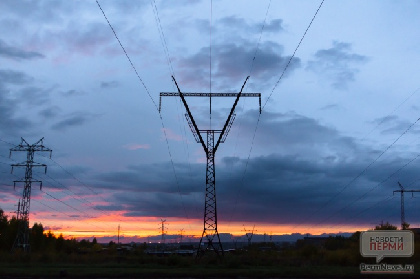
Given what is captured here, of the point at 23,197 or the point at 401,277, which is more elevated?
the point at 23,197

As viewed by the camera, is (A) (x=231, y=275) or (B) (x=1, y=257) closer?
(A) (x=231, y=275)

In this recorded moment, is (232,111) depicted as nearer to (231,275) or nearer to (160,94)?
(160,94)

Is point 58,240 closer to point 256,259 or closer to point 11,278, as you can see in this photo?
point 256,259

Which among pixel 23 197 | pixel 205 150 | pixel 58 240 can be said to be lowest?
pixel 58 240

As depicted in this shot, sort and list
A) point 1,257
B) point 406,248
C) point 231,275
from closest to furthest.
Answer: point 231,275 < point 406,248 < point 1,257

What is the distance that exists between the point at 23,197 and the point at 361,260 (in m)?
52.6

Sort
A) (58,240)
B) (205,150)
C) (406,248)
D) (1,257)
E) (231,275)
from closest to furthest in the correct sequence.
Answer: (231,275) → (406,248) → (205,150) → (1,257) → (58,240)

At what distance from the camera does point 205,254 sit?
219ft

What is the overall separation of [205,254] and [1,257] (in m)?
30.7

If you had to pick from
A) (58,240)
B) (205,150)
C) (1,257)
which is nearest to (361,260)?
(205,150)

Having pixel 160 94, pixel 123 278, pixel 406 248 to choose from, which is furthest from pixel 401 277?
pixel 160 94

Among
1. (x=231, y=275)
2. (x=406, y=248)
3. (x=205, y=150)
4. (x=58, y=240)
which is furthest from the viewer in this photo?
(x=58, y=240)

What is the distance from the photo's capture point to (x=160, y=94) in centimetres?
6519

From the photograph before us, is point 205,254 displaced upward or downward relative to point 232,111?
downward
